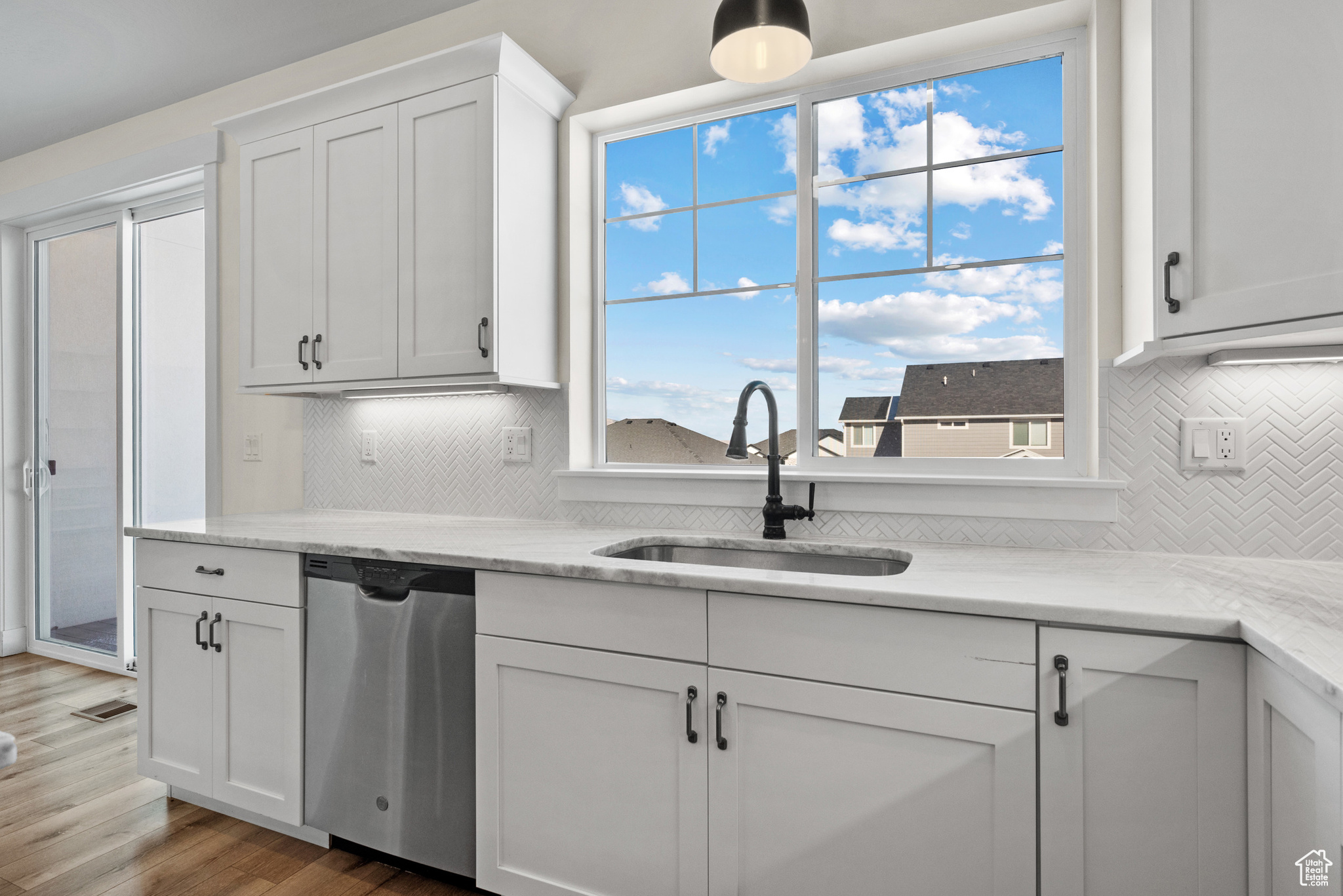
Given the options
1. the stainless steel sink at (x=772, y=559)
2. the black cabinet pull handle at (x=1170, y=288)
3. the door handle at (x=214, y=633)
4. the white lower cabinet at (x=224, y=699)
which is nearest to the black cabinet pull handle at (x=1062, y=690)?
the stainless steel sink at (x=772, y=559)

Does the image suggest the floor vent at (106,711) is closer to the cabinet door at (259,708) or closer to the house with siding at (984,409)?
the cabinet door at (259,708)

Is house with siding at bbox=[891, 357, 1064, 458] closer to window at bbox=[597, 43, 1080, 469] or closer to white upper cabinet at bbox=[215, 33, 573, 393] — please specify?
window at bbox=[597, 43, 1080, 469]

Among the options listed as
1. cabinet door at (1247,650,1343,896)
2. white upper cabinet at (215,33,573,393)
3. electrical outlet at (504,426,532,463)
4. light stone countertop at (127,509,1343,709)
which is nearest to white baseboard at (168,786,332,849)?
light stone countertop at (127,509,1343,709)

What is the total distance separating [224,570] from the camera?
6.45ft

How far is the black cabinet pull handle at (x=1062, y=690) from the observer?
112 centimetres

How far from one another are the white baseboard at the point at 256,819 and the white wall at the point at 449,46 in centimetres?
106

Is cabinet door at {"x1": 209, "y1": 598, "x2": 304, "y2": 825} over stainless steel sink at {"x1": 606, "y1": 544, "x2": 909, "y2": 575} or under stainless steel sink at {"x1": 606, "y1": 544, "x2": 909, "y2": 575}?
under

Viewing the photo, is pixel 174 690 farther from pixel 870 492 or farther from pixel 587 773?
pixel 870 492

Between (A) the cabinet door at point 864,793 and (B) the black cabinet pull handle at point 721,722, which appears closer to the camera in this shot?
(A) the cabinet door at point 864,793

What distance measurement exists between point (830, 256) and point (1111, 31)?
81 centimetres

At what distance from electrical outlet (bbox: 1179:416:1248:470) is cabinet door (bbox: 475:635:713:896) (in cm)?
122

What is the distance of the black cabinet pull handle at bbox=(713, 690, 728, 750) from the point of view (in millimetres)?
1349

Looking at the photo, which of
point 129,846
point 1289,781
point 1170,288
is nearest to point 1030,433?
point 1170,288

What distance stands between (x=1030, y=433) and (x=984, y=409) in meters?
0.13
